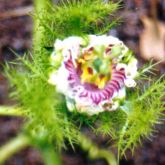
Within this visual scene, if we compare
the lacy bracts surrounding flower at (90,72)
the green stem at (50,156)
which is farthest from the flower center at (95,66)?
the green stem at (50,156)

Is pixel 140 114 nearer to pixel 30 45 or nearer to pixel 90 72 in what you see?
pixel 90 72

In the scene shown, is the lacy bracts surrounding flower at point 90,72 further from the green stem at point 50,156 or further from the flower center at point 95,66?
the green stem at point 50,156

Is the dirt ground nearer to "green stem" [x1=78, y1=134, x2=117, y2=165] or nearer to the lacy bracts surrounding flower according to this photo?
"green stem" [x1=78, y1=134, x2=117, y2=165]

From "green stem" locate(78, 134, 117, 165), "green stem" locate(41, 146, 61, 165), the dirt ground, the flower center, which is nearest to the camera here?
the flower center

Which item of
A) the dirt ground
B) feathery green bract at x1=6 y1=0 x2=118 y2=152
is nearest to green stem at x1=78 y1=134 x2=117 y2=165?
→ the dirt ground

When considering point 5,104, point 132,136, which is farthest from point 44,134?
point 5,104

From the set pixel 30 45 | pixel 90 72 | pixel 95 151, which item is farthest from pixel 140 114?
pixel 30 45
